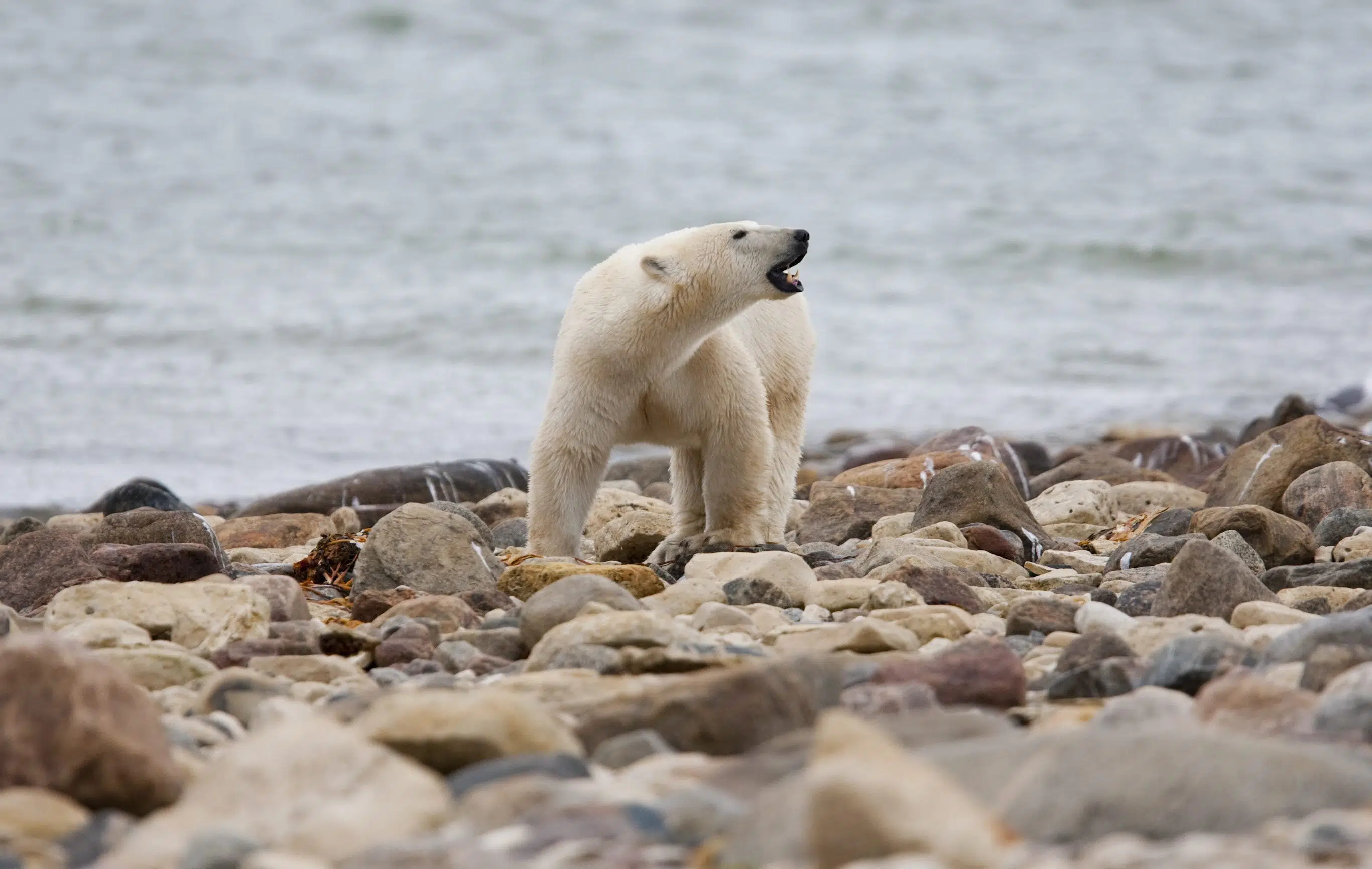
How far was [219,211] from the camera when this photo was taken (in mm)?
21016

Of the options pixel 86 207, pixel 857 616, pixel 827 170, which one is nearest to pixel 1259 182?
pixel 827 170

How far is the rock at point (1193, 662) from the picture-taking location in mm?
3861

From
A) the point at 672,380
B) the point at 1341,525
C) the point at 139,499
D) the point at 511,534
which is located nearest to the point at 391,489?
the point at 139,499

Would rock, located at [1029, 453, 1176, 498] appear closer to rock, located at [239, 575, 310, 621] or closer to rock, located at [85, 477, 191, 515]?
rock, located at [85, 477, 191, 515]

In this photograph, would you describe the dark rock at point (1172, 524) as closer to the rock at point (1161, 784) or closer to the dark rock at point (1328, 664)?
the dark rock at point (1328, 664)

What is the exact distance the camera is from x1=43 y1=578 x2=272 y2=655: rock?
4.70 metres

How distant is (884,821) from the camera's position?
2.46 meters

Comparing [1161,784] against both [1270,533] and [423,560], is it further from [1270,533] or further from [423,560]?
[1270,533]

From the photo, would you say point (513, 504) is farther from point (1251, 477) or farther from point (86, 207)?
point (86, 207)

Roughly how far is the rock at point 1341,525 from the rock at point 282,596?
3843 mm

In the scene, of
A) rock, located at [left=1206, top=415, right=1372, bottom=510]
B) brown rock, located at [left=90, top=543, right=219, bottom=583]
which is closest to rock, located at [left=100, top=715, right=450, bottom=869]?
brown rock, located at [left=90, top=543, right=219, bottom=583]

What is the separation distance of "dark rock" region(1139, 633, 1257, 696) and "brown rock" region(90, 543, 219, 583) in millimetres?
3266

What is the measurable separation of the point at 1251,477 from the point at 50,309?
12.8 meters

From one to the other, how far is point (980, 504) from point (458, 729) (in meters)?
3.97
